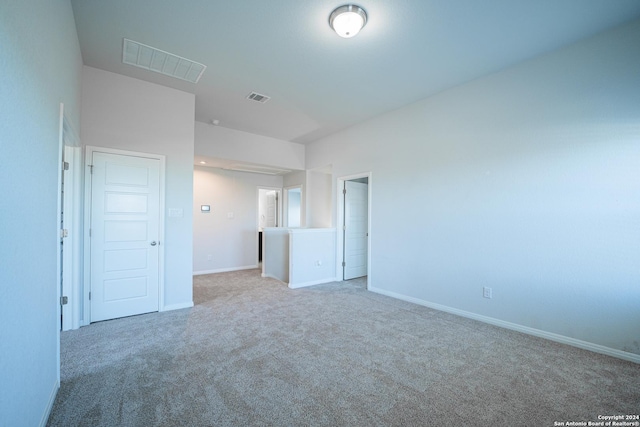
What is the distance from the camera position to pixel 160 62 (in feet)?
9.61

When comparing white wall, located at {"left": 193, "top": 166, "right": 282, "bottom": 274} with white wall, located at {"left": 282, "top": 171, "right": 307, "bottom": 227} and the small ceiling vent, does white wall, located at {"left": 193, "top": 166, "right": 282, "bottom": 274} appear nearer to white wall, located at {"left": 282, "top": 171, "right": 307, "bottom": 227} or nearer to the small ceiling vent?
white wall, located at {"left": 282, "top": 171, "right": 307, "bottom": 227}

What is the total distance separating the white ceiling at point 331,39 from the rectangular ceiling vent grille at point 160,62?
73 millimetres

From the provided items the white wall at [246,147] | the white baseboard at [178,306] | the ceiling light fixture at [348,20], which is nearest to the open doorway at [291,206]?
the white wall at [246,147]

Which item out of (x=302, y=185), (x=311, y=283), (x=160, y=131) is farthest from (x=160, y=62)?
(x=311, y=283)

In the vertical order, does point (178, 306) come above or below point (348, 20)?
below

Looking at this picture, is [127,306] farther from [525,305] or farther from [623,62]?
[623,62]

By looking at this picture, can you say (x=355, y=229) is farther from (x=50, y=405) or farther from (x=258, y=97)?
(x=50, y=405)

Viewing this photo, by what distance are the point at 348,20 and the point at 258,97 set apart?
74.6 inches

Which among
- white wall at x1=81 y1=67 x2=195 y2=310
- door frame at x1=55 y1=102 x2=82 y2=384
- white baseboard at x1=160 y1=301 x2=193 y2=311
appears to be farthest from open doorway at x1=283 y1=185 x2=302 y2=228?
door frame at x1=55 y1=102 x2=82 y2=384

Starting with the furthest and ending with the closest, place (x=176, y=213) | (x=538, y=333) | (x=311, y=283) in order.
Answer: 1. (x=311, y=283)
2. (x=176, y=213)
3. (x=538, y=333)

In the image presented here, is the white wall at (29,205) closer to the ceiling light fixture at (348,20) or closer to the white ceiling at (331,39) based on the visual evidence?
the white ceiling at (331,39)

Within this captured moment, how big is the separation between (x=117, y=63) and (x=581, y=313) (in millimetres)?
5454

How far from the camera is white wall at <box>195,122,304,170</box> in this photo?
4.80m

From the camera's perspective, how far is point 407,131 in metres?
4.02
